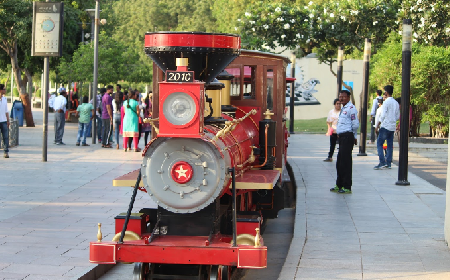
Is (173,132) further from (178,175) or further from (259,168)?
(259,168)

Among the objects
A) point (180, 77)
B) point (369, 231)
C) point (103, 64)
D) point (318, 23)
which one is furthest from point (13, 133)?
point (180, 77)

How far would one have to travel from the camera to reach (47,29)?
51.4ft

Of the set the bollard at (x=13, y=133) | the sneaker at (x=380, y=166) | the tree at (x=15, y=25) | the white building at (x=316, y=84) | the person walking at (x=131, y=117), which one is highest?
the tree at (x=15, y=25)

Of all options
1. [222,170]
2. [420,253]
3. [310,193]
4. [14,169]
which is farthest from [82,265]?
[14,169]

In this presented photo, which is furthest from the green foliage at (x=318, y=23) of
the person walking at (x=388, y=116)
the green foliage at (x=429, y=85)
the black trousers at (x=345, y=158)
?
the black trousers at (x=345, y=158)

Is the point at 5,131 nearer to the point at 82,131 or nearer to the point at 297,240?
the point at 82,131

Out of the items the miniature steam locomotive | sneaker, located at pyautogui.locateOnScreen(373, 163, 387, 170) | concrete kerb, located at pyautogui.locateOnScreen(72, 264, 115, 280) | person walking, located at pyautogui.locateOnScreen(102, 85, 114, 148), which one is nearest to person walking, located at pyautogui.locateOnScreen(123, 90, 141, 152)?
person walking, located at pyautogui.locateOnScreen(102, 85, 114, 148)

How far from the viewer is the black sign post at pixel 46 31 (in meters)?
15.6

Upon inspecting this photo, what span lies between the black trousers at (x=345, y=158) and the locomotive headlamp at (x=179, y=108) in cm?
606

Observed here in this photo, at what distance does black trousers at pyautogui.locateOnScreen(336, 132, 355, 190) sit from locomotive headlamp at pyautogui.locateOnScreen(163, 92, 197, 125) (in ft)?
19.9

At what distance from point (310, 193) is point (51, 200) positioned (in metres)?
4.39

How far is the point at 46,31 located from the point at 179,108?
426 inches

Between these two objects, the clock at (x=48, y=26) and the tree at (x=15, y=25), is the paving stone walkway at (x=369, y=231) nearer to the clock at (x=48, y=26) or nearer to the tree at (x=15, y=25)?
the clock at (x=48, y=26)

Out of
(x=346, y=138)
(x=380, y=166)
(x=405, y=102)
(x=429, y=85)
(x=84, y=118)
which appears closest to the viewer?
(x=346, y=138)
